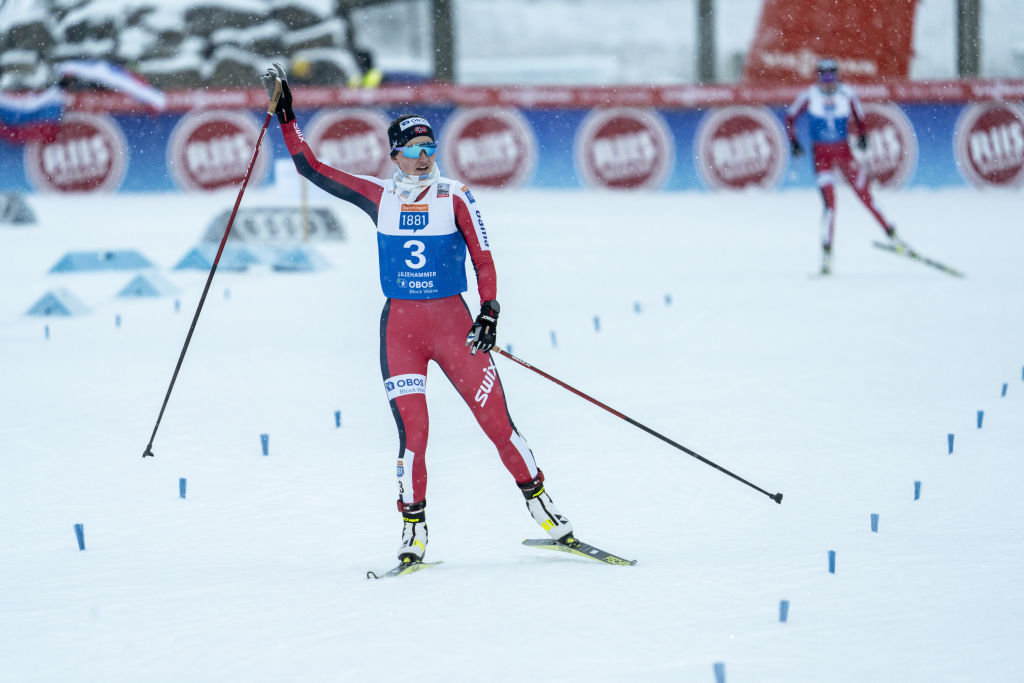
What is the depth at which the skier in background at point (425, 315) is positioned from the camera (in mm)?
5680

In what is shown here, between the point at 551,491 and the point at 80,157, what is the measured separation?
21.6 metres

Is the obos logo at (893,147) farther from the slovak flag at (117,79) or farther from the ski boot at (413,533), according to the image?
the ski boot at (413,533)

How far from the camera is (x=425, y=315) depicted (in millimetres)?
5730

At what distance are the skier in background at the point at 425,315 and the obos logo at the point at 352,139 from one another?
20.2 meters

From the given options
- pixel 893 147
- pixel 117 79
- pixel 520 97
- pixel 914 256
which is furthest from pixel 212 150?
pixel 914 256

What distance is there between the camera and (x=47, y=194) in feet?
86.7

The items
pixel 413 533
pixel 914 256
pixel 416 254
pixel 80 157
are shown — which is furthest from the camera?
pixel 80 157

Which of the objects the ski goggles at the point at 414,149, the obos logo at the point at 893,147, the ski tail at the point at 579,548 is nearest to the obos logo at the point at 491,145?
the obos logo at the point at 893,147

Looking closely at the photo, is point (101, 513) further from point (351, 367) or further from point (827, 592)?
point (351, 367)

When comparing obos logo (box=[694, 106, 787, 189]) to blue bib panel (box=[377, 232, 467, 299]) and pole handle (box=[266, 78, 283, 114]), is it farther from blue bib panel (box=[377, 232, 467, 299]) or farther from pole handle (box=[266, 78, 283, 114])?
blue bib panel (box=[377, 232, 467, 299])

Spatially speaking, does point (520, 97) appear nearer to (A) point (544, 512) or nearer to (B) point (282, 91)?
(B) point (282, 91)

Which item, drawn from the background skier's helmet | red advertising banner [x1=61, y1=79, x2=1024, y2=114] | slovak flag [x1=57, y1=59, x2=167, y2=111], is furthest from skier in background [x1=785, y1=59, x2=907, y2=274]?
slovak flag [x1=57, y1=59, x2=167, y2=111]

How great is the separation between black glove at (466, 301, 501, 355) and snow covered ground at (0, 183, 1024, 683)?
0.93 metres

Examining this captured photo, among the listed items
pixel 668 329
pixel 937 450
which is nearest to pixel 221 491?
pixel 937 450
